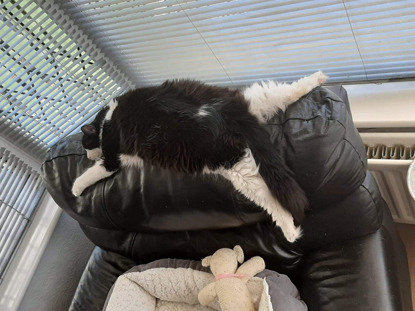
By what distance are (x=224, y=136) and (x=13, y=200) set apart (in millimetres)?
1197

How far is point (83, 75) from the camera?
74.2 inches

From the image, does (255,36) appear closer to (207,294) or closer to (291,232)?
(291,232)

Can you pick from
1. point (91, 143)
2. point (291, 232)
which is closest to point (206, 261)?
point (291, 232)

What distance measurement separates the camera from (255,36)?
1.51 meters

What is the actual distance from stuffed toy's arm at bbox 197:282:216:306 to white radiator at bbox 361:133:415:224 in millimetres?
706

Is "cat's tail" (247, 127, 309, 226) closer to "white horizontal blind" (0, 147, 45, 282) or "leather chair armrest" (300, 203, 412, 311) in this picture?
"leather chair armrest" (300, 203, 412, 311)

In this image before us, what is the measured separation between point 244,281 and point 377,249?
1.33ft

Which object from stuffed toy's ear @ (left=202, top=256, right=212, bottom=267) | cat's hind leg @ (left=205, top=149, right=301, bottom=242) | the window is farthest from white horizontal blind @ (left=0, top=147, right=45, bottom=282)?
cat's hind leg @ (left=205, top=149, right=301, bottom=242)

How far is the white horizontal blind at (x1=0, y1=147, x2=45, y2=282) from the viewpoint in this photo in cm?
181

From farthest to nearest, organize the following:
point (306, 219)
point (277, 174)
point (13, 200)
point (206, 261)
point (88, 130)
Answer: point (13, 200) → point (88, 130) → point (206, 261) → point (306, 219) → point (277, 174)

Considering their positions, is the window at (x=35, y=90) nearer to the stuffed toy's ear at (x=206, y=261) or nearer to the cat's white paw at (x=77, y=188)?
the cat's white paw at (x=77, y=188)

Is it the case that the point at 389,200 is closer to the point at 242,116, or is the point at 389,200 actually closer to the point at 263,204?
the point at 263,204

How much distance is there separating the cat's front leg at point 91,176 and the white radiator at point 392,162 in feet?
3.05

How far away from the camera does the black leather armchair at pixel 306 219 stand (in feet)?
3.46
